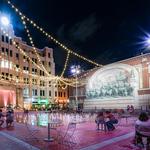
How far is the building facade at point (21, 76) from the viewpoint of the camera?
6088 cm

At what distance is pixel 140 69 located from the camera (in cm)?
4153

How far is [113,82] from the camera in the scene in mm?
45594

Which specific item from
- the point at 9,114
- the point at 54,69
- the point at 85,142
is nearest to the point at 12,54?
the point at 54,69

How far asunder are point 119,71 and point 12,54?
1135 inches

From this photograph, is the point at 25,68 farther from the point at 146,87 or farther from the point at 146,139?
the point at 146,139

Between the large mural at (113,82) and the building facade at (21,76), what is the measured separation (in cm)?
954

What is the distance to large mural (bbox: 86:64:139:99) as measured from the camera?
139 feet

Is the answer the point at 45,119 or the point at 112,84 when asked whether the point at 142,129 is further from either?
the point at 112,84

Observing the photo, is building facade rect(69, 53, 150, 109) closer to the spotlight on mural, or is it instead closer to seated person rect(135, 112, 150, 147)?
the spotlight on mural

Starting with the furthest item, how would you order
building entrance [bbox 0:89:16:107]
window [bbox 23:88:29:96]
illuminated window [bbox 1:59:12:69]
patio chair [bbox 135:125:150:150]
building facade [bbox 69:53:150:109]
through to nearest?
window [bbox 23:88:29:96], illuminated window [bbox 1:59:12:69], building entrance [bbox 0:89:16:107], building facade [bbox 69:53:150:109], patio chair [bbox 135:125:150:150]

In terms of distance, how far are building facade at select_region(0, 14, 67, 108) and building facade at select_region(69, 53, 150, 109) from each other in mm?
8524

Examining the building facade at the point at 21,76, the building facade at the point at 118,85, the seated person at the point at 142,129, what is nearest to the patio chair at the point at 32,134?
the seated person at the point at 142,129

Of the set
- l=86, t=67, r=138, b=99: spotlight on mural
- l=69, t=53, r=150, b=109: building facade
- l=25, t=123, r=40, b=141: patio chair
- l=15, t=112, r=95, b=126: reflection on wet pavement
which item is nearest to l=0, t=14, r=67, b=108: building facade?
l=69, t=53, r=150, b=109: building facade

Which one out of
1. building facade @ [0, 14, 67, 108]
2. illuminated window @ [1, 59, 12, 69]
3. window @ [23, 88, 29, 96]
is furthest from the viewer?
window @ [23, 88, 29, 96]
